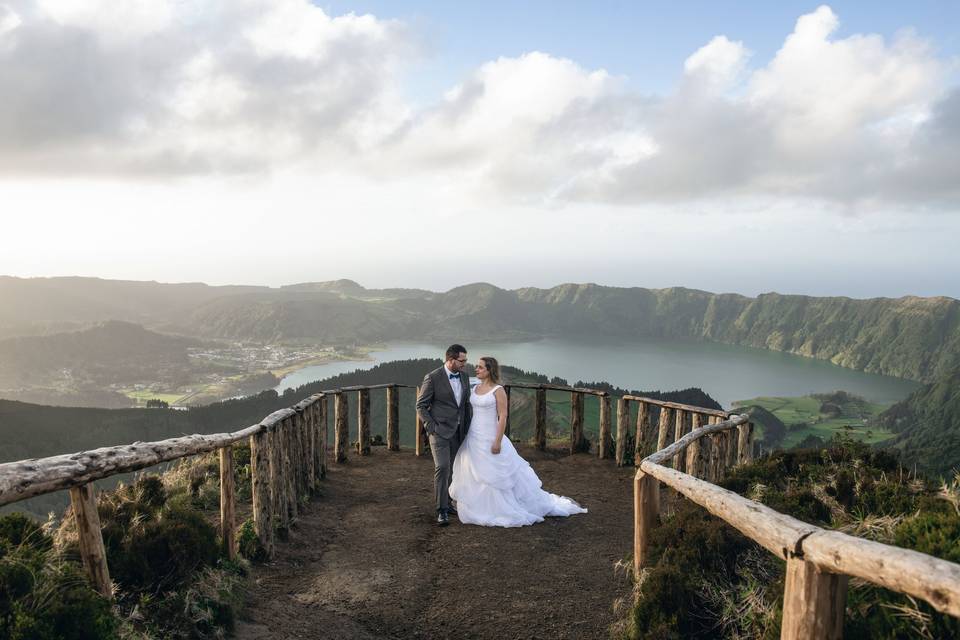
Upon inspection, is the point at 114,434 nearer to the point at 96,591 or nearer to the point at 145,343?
the point at 96,591

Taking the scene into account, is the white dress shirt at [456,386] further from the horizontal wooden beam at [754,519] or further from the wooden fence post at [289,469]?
the horizontal wooden beam at [754,519]

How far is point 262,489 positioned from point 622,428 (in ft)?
21.0

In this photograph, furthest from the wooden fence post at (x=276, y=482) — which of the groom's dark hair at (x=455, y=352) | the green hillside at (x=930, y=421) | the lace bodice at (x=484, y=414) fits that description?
the green hillside at (x=930, y=421)

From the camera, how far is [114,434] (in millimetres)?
68000

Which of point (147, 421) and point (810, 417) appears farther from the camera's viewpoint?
point (810, 417)

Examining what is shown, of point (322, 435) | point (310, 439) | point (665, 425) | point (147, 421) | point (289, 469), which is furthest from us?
point (147, 421)

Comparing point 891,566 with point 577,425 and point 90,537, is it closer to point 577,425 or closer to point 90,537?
point 90,537

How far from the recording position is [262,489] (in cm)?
522

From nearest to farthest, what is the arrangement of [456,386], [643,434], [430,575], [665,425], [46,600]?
[46,600] → [430,575] → [456,386] → [665,425] → [643,434]

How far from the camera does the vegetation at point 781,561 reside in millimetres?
2492

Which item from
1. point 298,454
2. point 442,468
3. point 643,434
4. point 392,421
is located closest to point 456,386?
point 442,468

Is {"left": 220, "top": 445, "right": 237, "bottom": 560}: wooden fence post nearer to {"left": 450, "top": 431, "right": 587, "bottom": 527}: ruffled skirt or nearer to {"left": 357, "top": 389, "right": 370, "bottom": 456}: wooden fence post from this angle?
{"left": 450, "top": 431, "right": 587, "bottom": 527}: ruffled skirt

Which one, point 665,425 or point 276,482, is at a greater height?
point 276,482

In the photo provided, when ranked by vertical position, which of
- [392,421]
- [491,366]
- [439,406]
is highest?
[491,366]
